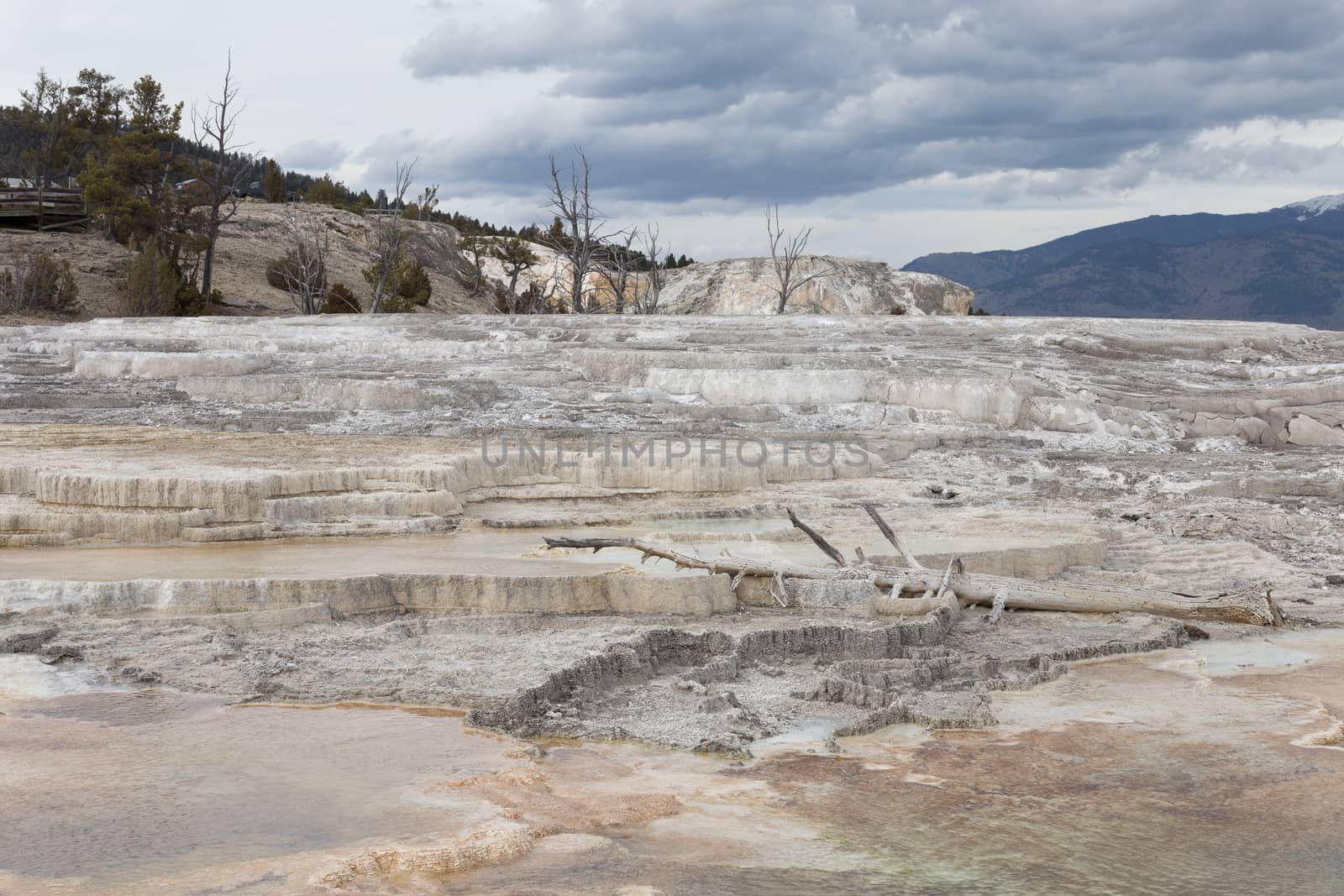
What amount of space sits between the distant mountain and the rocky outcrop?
3461 cm

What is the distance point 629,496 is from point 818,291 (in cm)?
2764

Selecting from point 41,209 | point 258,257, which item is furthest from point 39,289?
point 258,257

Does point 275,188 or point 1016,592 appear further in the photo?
point 275,188

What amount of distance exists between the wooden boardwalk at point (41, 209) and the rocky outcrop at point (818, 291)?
1670cm

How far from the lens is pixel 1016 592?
775 cm

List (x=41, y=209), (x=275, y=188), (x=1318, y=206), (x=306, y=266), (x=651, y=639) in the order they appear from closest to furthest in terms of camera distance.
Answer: (x=651, y=639), (x=306, y=266), (x=41, y=209), (x=275, y=188), (x=1318, y=206)

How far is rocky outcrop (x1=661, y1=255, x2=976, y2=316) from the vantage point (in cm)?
3738

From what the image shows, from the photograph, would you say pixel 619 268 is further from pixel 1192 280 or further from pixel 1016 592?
pixel 1192 280

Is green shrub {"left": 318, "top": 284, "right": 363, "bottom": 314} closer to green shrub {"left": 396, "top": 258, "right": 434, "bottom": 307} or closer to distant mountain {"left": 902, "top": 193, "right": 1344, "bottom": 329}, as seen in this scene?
green shrub {"left": 396, "top": 258, "right": 434, "bottom": 307}

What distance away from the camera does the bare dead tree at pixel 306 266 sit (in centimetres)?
2869

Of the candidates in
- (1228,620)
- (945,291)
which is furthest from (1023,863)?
(945,291)

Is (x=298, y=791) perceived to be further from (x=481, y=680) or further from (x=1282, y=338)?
(x=1282, y=338)

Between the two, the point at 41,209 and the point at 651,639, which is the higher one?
the point at 41,209

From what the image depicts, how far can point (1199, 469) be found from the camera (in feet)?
40.5
